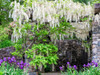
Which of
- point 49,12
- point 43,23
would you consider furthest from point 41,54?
point 49,12

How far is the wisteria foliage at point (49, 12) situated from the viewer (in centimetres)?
464

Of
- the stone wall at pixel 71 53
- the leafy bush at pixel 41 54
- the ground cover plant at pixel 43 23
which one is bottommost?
the stone wall at pixel 71 53

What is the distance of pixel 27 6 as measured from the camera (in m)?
4.87

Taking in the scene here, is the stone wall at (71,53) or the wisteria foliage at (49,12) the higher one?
the wisteria foliage at (49,12)

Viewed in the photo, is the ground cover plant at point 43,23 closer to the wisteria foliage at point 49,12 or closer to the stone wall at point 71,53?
the wisteria foliage at point 49,12

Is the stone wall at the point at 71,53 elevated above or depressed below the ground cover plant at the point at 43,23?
below

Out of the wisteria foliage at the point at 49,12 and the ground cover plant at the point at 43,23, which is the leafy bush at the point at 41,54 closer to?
the ground cover plant at the point at 43,23

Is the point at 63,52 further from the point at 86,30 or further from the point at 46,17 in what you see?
the point at 46,17

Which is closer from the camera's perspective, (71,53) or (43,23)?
(43,23)

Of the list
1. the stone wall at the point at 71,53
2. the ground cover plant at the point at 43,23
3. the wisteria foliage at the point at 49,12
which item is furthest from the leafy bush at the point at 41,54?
the stone wall at the point at 71,53

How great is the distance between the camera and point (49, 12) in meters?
4.66

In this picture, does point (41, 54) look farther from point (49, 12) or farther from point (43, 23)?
point (49, 12)

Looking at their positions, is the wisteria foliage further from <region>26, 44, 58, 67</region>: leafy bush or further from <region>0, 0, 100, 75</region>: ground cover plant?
<region>26, 44, 58, 67</region>: leafy bush

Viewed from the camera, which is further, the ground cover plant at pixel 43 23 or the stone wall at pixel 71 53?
the stone wall at pixel 71 53
